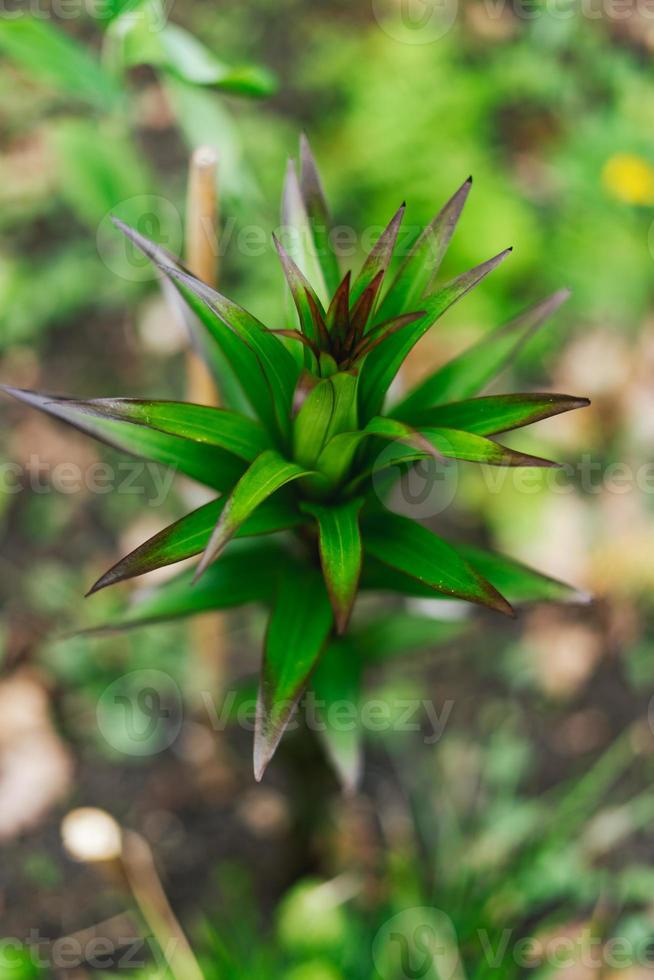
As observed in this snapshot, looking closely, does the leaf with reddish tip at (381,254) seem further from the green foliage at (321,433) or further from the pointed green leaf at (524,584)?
the pointed green leaf at (524,584)

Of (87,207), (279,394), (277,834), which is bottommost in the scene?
(277,834)

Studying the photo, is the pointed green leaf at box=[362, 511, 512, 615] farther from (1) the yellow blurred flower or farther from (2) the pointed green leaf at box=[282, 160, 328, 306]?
(1) the yellow blurred flower

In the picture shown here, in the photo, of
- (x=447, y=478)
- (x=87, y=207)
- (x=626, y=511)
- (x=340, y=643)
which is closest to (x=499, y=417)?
(x=340, y=643)

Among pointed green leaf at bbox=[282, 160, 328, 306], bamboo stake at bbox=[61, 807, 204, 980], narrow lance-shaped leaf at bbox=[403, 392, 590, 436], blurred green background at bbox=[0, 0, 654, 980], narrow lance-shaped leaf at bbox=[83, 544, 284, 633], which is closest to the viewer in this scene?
narrow lance-shaped leaf at bbox=[403, 392, 590, 436]

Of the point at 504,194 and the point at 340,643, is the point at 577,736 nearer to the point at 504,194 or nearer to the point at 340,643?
the point at 340,643

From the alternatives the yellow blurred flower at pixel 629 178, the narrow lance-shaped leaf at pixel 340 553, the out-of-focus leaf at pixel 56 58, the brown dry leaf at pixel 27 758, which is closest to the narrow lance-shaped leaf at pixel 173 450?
the narrow lance-shaped leaf at pixel 340 553

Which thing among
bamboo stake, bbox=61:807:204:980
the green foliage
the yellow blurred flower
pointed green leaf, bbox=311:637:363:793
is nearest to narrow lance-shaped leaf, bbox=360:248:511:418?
the green foliage
